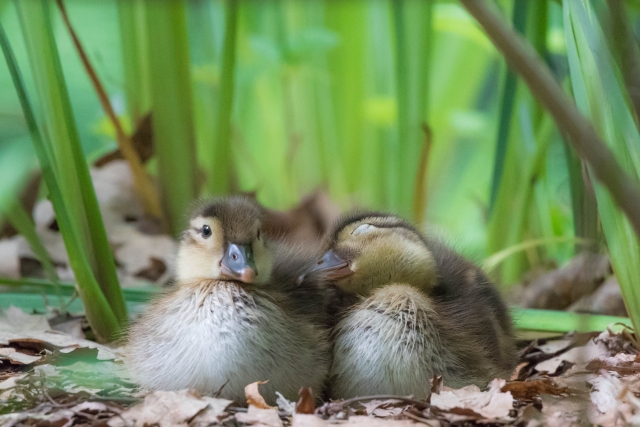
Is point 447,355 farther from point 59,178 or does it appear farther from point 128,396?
point 59,178

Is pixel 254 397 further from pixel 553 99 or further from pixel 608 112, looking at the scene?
pixel 608 112

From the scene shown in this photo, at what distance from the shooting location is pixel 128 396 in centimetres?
157

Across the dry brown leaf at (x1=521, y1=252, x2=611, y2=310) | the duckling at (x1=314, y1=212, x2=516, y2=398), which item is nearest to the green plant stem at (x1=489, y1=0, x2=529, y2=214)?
the dry brown leaf at (x1=521, y1=252, x2=611, y2=310)

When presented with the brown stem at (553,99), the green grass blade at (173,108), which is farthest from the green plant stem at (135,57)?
the brown stem at (553,99)

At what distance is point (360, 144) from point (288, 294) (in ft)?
8.65

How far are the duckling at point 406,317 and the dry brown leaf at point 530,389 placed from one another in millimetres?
151

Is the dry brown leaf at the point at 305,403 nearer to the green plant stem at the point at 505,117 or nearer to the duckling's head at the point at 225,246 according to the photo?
the duckling's head at the point at 225,246

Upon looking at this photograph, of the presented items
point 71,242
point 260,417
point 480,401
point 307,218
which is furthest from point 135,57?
point 480,401

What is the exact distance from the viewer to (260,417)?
1.44 meters

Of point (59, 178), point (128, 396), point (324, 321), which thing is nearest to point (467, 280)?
point (324, 321)

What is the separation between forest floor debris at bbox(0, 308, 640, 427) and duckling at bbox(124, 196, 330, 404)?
7 cm

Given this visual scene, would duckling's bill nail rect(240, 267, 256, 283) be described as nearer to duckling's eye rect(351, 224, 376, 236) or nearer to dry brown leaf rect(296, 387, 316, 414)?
dry brown leaf rect(296, 387, 316, 414)

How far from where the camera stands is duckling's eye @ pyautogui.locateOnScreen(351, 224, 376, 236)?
1.96 meters

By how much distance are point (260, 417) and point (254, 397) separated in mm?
90
